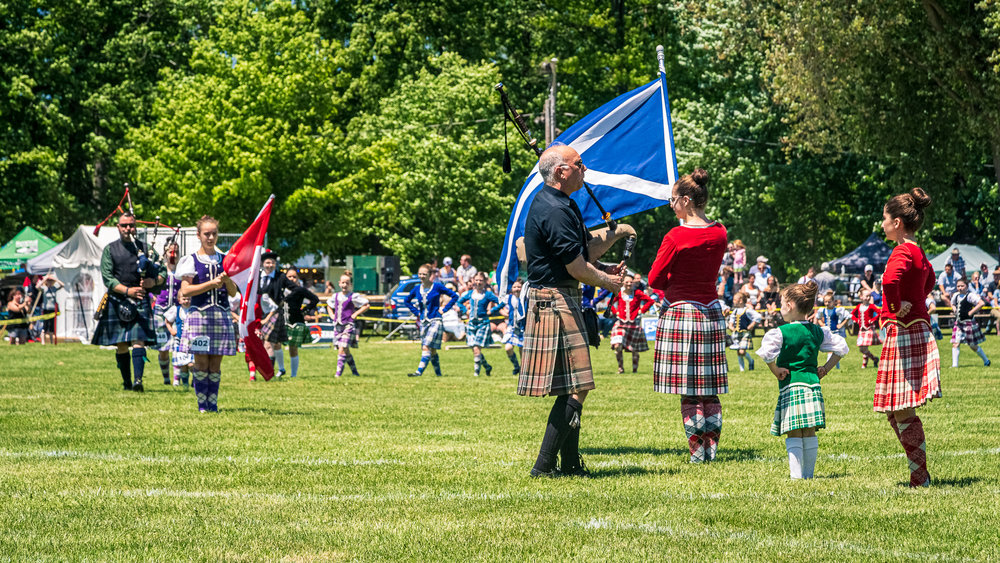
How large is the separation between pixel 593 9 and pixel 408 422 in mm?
38404

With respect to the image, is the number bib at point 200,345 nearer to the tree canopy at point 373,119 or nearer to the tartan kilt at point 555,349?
the tartan kilt at point 555,349

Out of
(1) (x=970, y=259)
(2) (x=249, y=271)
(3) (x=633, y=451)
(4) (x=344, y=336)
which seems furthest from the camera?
(1) (x=970, y=259)

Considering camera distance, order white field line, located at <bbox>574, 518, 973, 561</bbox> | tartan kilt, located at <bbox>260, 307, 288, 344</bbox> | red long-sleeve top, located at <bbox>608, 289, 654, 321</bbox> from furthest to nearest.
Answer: red long-sleeve top, located at <bbox>608, 289, 654, 321</bbox>
tartan kilt, located at <bbox>260, 307, 288, 344</bbox>
white field line, located at <bbox>574, 518, 973, 561</bbox>

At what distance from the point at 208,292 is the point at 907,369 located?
276 inches

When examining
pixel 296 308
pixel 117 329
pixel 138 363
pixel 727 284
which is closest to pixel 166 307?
pixel 296 308

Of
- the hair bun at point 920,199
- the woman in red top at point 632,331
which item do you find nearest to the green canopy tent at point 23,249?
the woman in red top at point 632,331

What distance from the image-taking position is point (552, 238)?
7.58 meters

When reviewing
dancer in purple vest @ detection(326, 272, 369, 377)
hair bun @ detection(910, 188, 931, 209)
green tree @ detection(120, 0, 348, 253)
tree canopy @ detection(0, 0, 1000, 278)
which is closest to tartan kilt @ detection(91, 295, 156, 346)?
dancer in purple vest @ detection(326, 272, 369, 377)

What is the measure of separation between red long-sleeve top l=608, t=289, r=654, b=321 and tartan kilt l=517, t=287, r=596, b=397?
11.5m

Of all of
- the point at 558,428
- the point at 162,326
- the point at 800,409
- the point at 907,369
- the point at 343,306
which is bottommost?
the point at 558,428

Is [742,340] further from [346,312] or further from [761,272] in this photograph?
[761,272]

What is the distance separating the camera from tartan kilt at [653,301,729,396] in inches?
335

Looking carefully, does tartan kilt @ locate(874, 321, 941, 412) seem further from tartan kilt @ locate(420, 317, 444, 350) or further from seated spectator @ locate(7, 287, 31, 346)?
seated spectator @ locate(7, 287, 31, 346)

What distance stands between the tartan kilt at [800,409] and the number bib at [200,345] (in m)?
6.09
